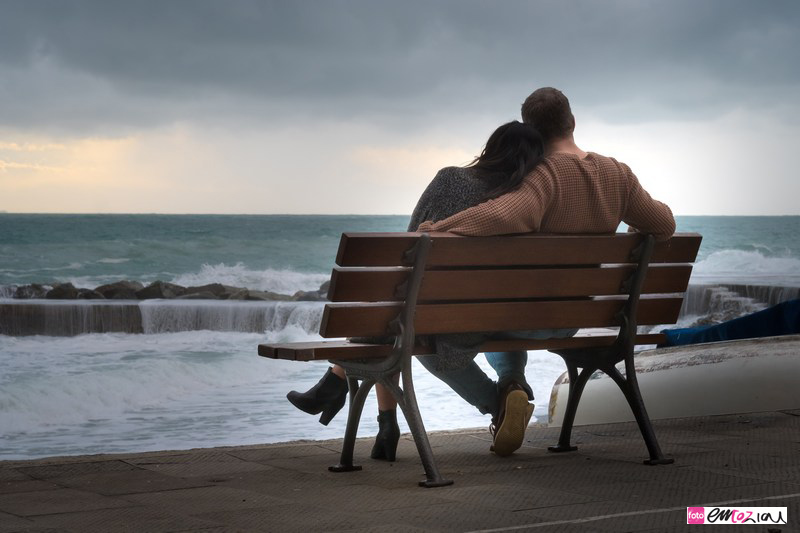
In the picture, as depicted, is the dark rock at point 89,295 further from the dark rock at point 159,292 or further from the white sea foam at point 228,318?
the white sea foam at point 228,318

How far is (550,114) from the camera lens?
13.6 feet

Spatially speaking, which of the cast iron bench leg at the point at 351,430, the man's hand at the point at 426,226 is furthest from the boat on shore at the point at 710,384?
the man's hand at the point at 426,226

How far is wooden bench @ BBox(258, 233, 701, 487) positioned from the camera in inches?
140

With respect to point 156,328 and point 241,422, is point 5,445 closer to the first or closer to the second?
point 241,422

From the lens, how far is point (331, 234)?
148ft

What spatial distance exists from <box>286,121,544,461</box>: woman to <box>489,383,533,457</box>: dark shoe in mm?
95

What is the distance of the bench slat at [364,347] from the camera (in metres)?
3.57

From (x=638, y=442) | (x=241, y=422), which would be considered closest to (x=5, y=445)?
(x=241, y=422)

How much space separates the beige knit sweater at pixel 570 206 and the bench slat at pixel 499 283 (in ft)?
0.50

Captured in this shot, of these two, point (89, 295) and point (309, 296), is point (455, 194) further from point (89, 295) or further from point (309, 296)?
point (309, 296)

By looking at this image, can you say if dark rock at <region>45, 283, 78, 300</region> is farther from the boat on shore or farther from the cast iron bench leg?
the cast iron bench leg

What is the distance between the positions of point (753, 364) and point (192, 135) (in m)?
41.9

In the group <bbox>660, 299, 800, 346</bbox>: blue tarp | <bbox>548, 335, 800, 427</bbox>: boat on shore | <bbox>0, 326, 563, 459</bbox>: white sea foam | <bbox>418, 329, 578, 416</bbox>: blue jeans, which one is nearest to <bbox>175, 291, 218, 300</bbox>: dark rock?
<bbox>0, 326, 563, 459</bbox>: white sea foam

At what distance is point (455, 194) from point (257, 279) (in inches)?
1189
